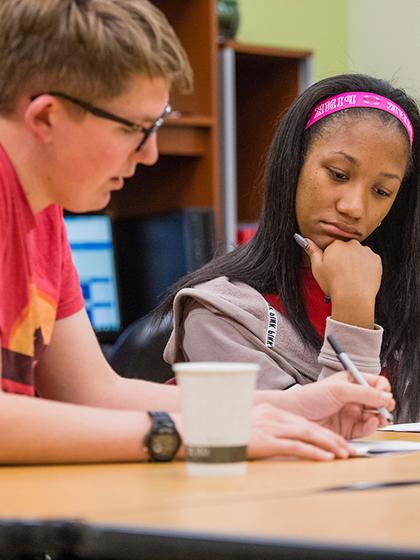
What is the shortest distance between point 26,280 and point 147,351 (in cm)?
84

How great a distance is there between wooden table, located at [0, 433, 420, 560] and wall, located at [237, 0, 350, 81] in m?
3.11

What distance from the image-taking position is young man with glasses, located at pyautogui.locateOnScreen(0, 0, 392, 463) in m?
1.22

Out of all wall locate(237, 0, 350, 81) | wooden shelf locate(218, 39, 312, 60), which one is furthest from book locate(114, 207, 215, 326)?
wall locate(237, 0, 350, 81)

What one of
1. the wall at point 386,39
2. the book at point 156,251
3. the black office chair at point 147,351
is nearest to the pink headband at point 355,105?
the black office chair at point 147,351

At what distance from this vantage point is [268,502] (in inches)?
39.3

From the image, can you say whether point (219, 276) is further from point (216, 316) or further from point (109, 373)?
point (109, 373)

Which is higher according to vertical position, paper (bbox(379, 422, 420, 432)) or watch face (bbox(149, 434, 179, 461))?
watch face (bbox(149, 434, 179, 461))

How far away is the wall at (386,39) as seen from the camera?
4.11m

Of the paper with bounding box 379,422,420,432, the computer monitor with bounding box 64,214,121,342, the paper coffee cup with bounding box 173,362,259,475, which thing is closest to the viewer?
the paper coffee cup with bounding box 173,362,259,475

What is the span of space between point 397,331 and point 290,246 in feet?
0.87

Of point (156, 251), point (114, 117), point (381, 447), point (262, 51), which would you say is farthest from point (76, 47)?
point (262, 51)

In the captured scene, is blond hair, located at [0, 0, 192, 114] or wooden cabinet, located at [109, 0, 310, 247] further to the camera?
wooden cabinet, located at [109, 0, 310, 247]

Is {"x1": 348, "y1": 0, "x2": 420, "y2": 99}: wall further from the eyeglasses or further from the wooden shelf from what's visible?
the eyeglasses

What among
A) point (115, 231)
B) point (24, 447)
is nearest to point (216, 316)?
point (24, 447)
